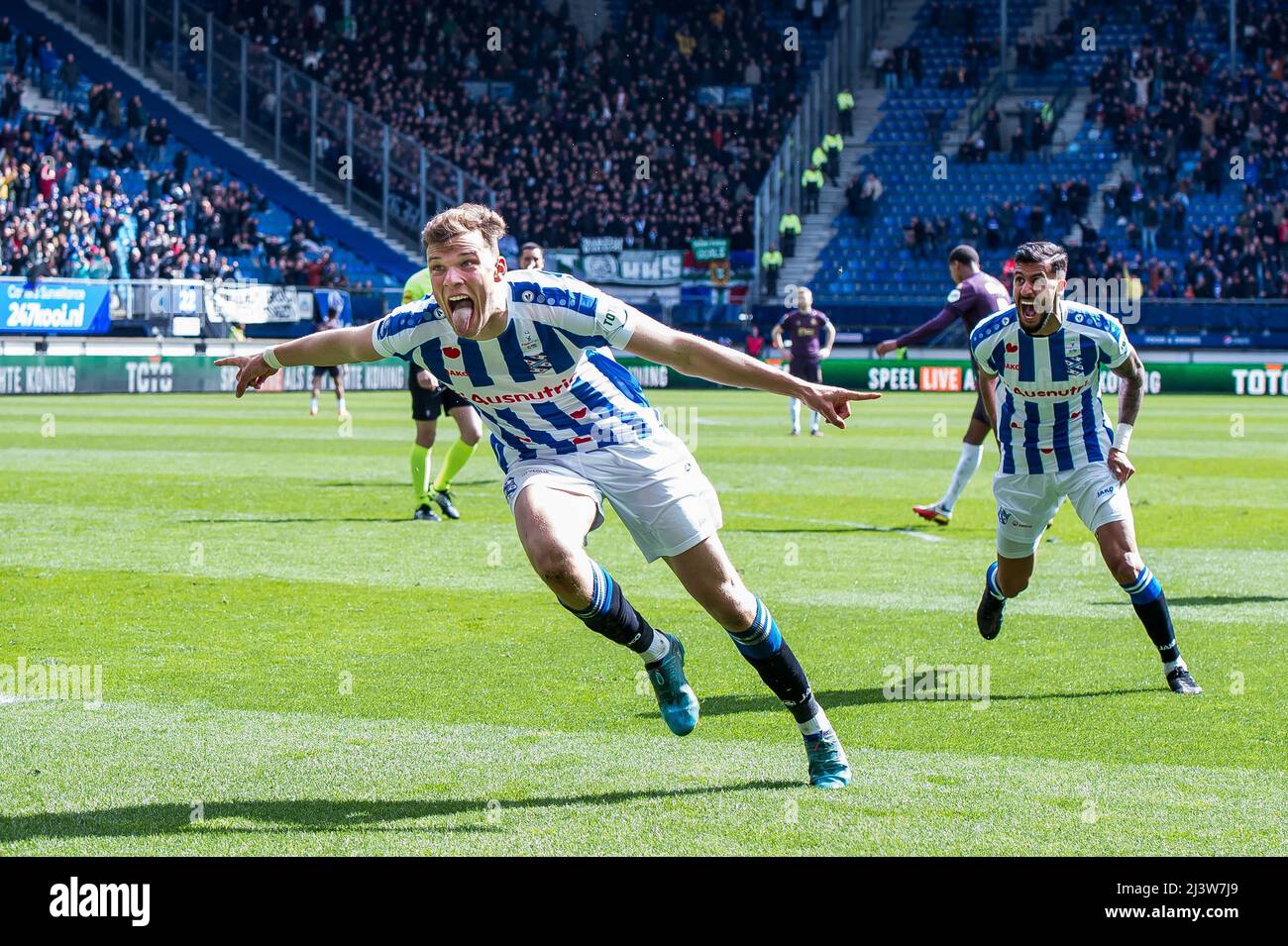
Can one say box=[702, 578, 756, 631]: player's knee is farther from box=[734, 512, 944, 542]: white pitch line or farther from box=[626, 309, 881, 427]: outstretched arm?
box=[734, 512, 944, 542]: white pitch line

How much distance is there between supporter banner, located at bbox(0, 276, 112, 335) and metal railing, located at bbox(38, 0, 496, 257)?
9.48 m

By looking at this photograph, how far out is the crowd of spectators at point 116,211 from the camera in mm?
38969

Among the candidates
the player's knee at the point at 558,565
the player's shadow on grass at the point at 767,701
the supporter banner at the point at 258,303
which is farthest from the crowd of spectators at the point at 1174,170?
the player's knee at the point at 558,565

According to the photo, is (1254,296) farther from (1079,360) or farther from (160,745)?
(160,745)

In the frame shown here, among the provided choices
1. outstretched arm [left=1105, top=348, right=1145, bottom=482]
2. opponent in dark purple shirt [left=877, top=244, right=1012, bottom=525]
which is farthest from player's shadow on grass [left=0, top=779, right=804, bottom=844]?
opponent in dark purple shirt [left=877, top=244, right=1012, bottom=525]

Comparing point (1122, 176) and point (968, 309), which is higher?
point (1122, 176)

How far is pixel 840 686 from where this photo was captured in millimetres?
7742

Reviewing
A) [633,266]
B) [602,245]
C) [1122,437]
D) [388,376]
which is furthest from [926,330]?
[602,245]

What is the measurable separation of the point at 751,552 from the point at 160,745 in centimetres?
673

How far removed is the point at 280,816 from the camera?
18.2ft

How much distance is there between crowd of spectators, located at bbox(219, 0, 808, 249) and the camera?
161 ft

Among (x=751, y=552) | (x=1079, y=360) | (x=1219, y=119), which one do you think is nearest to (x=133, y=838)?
(x=1079, y=360)

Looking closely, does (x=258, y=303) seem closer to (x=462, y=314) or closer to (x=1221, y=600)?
(x=1221, y=600)
